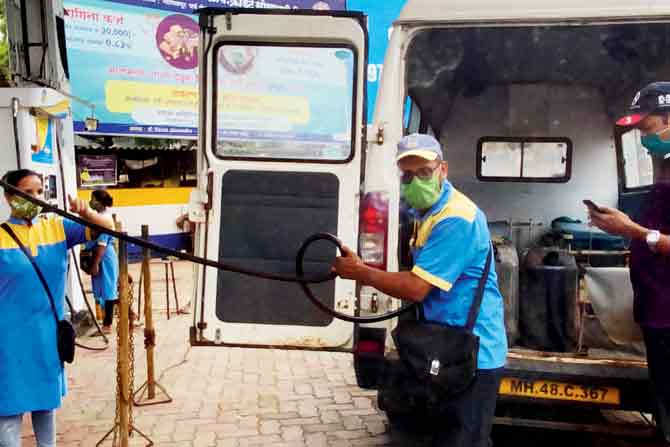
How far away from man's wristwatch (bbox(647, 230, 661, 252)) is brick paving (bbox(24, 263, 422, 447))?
2204mm

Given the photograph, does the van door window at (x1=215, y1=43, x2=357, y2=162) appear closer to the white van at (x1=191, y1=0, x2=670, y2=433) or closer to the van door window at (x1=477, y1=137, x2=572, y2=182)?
the white van at (x1=191, y1=0, x2=670, y2=433)

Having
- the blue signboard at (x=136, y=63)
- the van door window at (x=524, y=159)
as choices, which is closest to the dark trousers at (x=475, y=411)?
the van door window at (x=524, y=159)

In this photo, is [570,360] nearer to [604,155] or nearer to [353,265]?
[353,265]

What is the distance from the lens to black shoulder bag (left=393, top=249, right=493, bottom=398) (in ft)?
8.45

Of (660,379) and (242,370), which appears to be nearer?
(660,379)

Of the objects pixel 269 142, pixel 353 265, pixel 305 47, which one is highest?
pixel 305 47

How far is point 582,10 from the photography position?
3395 mm

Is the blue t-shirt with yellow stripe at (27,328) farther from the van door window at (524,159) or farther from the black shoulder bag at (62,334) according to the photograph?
the van door window at (524,159)

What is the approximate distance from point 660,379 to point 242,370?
3694 millimetres

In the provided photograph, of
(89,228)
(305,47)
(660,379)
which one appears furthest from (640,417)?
(89,228)

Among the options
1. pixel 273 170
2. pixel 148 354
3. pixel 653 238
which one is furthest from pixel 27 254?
pixel 653 238

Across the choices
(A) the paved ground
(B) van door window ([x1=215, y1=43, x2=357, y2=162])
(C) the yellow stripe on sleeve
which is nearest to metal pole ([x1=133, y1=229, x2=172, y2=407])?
(A) the paved ground

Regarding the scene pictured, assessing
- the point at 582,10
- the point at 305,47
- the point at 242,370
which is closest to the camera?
the point at 582,10

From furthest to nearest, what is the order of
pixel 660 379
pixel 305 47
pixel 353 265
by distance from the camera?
pixel 305 47
pixel 660 379
pixel 353 265
